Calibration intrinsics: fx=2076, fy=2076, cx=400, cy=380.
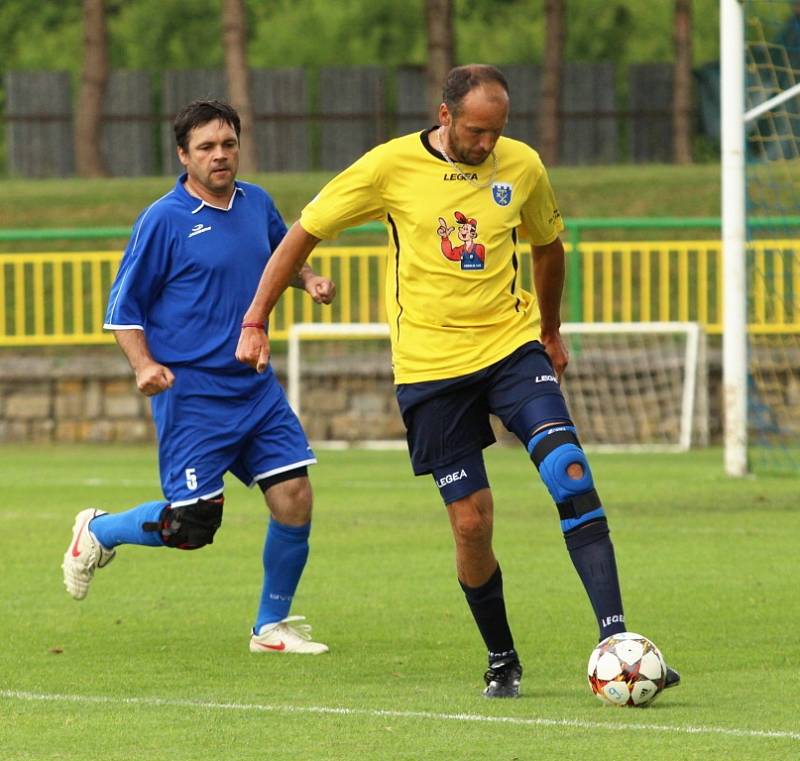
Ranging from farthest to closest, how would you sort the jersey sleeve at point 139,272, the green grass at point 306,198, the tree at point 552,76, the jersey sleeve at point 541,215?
the tree at point 552,76 < the green grass at point 306,198 < the jersey sleeve at point 139,272 < the jersey sleeve at point 541,215

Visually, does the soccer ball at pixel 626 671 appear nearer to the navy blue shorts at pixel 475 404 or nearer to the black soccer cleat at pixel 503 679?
the black soccer cleat at pixel 503 679

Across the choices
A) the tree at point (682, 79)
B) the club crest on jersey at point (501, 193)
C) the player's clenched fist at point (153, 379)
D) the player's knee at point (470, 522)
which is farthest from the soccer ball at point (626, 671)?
the tree at point (682, 79)

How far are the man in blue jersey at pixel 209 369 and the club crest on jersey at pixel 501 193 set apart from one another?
1171 millimetres

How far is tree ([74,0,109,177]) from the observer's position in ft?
110

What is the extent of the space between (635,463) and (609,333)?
10.0 ft

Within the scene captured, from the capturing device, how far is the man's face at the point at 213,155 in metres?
7.82

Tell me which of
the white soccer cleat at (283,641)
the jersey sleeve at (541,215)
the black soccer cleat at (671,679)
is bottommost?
the white soccer cleat at (283,641)

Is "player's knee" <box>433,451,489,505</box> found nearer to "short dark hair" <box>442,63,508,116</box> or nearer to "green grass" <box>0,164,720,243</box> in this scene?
"short dark hair" <box>442,63,508,116</box>

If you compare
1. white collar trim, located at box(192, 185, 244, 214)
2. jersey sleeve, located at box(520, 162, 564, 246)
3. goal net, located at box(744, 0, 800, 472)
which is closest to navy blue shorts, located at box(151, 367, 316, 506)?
white collar trim, located at box(192, 185, 244, 214)

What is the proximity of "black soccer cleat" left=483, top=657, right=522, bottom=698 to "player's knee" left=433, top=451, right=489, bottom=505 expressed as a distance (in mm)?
557

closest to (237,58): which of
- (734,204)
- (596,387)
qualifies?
(596,387)

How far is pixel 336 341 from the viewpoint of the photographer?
70.2ft

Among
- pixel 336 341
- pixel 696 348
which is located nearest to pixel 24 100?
pixel 336 341

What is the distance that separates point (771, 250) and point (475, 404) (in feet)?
38.4
